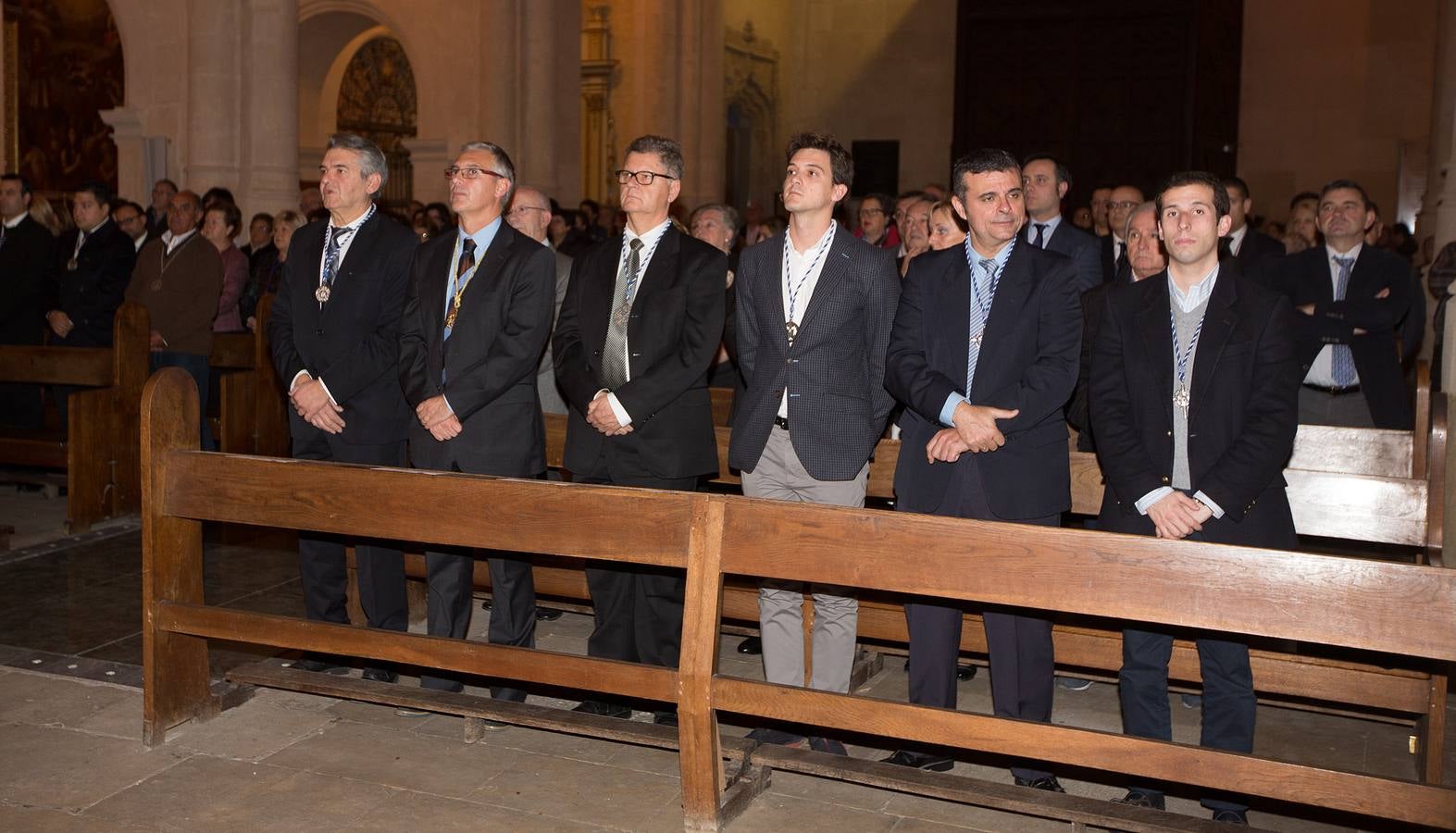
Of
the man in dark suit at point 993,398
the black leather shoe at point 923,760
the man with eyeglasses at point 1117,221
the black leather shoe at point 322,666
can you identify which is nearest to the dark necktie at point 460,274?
the black leather shoe at point 322,666

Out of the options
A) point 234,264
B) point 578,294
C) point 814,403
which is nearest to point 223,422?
point 234,264

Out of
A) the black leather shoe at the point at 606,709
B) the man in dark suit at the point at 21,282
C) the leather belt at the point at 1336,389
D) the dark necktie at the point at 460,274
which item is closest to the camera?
the black leather shoe at the point at 606,709

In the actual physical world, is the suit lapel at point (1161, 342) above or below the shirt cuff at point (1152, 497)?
above

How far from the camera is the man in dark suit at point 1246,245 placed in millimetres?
6676

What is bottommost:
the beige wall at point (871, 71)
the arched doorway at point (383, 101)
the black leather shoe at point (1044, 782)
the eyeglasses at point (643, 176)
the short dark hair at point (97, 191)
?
the black leather shoe at point (1044, 782)

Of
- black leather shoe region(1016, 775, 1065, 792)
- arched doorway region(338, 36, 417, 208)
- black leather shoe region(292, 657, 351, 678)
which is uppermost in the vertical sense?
arched doorway region(338, 36, 417, 208)

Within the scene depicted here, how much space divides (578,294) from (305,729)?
174cm

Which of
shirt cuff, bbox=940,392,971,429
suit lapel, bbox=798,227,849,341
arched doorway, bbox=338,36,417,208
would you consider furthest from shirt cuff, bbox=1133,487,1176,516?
arched doorway, bbox=338,36,417,208

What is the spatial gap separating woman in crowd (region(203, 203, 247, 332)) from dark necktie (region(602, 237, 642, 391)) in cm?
541

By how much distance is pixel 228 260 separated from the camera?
9461 mm

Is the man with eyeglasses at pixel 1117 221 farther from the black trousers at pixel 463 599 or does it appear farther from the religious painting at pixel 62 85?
the religious painting at pixel 62 85

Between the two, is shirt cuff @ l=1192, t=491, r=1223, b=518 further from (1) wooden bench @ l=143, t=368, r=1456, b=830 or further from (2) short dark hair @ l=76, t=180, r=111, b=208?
(2) short dark hair @ l=76, t=180, r=111, b=208

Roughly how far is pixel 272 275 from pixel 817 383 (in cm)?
642

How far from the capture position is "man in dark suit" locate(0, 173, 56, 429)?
8.48m
